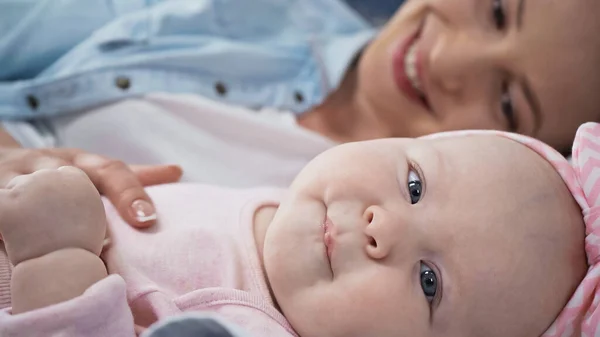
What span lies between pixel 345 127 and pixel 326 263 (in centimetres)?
69

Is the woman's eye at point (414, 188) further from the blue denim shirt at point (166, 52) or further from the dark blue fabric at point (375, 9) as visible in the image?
the dark blue fabric at point (375, 9)

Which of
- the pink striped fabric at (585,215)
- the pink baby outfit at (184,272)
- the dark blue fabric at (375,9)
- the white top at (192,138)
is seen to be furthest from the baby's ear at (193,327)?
the dark blue fabric at (375,9)

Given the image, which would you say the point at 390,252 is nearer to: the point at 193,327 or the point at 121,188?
the point at 193,327

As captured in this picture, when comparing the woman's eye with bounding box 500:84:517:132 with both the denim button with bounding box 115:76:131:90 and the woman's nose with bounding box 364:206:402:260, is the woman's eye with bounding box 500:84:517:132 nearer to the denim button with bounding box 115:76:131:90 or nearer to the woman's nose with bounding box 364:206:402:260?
the woman's nose with bounding box 364:206:402:260

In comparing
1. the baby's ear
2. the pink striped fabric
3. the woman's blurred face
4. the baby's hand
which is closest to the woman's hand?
the baby's hand

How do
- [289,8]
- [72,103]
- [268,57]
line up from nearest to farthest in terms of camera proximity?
[72,103], [268,57], [289,8]

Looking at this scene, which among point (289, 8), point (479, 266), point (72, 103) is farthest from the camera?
point (289, 8)

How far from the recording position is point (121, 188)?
0.85 meters

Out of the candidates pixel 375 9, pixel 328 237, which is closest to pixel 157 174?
pixel 328 237

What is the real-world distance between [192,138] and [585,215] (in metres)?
0.73

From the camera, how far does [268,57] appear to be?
1.38m

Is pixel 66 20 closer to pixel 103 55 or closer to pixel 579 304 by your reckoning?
pixel 103 55

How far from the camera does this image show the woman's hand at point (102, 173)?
2.67ft

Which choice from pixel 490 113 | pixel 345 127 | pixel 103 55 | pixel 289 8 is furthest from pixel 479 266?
pixel 289 8
